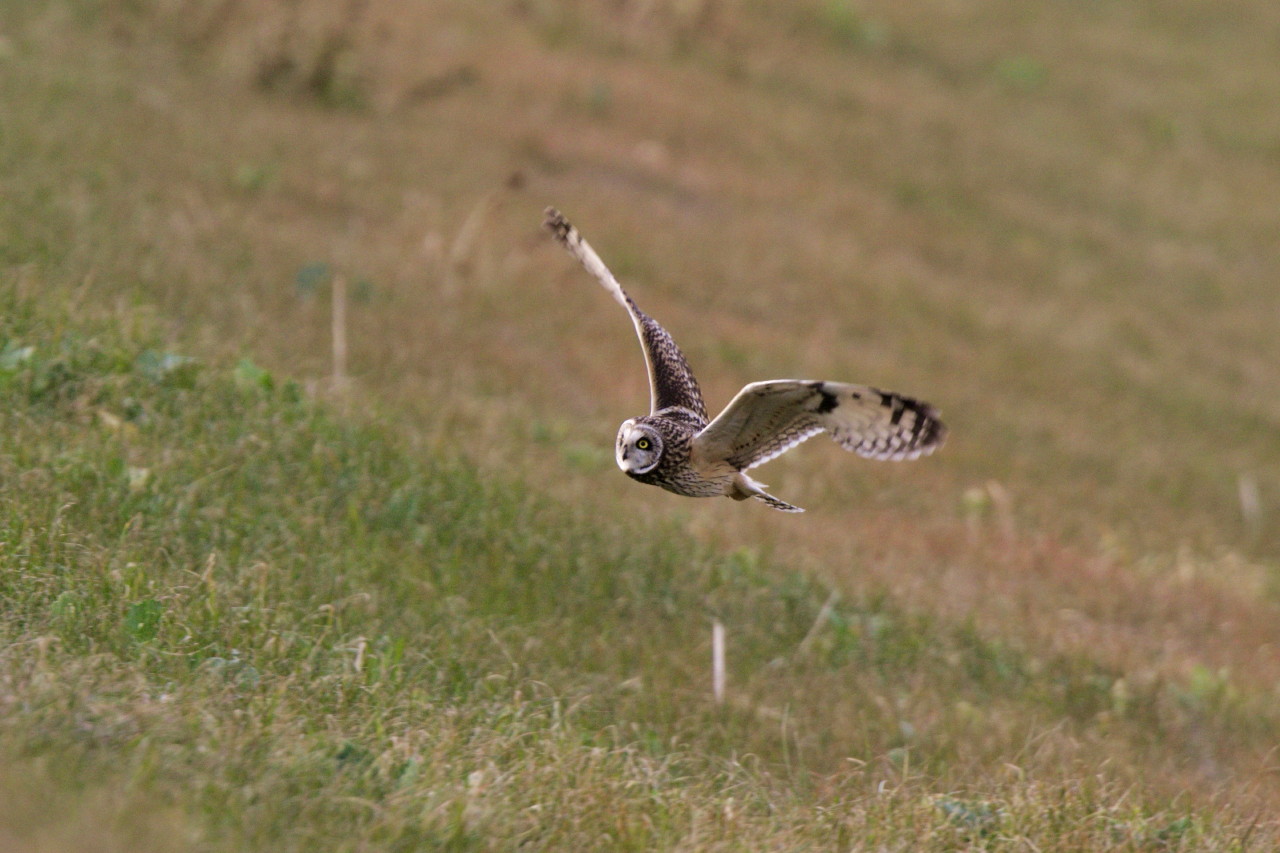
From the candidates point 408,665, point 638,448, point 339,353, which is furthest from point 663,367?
point 339,353

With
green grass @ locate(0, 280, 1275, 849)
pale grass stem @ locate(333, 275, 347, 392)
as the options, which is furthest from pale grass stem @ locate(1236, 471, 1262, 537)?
pale grass stem @ locate(333, 275, 347, 392)

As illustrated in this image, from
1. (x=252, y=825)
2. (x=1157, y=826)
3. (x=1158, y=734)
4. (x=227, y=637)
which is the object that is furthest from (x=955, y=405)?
(x=252, y=825)

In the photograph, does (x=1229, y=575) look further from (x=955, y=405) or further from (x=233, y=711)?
(x=233, y=711)

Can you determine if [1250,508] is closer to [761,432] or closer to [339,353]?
[339,353]

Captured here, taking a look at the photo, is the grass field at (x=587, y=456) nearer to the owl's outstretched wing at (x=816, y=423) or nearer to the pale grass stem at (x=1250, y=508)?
the pale grass stem at (x=1250, y=508)

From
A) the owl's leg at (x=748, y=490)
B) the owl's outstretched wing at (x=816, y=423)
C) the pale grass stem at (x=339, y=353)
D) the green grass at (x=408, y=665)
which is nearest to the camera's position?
the green grass at (x=408, y=665)

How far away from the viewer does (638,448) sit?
15.8 feet

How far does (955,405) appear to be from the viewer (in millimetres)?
12680

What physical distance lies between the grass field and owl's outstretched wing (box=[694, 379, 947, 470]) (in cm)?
120

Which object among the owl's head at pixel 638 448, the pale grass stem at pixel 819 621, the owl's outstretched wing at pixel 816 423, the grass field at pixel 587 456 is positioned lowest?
the pale grass stem at pixel 819 621

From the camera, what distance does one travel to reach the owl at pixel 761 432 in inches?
189

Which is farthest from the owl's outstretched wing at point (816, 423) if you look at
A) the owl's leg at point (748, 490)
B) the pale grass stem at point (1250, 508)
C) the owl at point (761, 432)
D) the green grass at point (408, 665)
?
the pale grass stem at point (1250, 508)

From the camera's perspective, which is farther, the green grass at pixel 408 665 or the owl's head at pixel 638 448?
the owl's head at pixel 638 448

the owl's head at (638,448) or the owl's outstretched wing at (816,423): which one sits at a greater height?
the owl's outstretched wing at (816,423)
